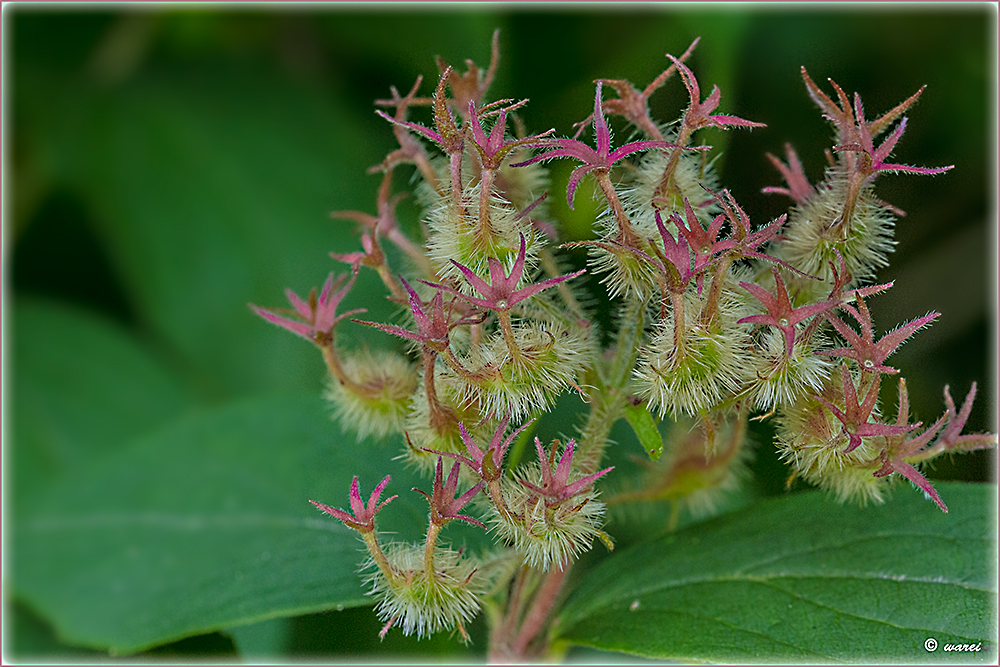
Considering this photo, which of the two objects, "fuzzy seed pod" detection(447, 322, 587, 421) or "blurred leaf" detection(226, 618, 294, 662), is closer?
"fuzzy seed pod" detection(447, 322, 587, 421)

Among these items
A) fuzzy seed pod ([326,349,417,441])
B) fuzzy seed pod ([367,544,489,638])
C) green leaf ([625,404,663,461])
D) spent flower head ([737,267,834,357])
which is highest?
spent flower head ([737,267,834,357])

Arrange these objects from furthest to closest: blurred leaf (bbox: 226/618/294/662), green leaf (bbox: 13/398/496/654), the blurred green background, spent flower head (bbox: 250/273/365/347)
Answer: the blurred green background < blurred leaf (bbox: 226/618/294/662) < green leaf (bbox: 13/398/496/654) < spent flower head (bbox: 250/273/365/347)

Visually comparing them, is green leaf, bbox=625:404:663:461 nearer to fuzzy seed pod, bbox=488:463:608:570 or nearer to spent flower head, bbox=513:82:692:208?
fuzzy seed pod, bbox=488:463:608:570

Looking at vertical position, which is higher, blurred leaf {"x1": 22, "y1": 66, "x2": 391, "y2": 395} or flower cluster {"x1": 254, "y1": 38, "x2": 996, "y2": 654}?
blurred leaf {"x1": 22, "y1": 66, "x2": 391, "y2": 395}

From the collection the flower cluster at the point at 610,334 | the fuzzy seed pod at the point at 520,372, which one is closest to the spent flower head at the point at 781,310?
the flower cluster at the point at 610,334

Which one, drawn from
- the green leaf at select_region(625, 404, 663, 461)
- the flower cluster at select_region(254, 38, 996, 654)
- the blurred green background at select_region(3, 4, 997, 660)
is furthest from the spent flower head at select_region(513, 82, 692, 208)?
the blurred green background at select_region(3, 4, 997, 660)

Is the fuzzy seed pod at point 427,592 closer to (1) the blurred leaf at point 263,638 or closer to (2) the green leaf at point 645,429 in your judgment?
(2) the green leaf at point 645,429

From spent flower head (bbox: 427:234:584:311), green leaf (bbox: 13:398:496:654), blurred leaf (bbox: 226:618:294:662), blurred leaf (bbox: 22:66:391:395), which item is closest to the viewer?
spent flower head (bbox: 427:234:584:311)
